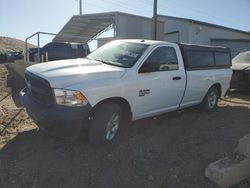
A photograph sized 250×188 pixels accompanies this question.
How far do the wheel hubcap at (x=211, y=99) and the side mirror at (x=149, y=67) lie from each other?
284cm

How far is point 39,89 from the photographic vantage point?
16.4 feet

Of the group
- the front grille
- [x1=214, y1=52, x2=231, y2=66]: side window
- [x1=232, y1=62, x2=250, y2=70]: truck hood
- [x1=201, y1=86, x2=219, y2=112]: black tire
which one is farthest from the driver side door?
Answer: [x1=232, y1=62, x2=250, y2=70]: truck hood

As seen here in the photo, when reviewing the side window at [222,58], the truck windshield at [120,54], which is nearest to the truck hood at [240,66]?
the side window at [222,58]

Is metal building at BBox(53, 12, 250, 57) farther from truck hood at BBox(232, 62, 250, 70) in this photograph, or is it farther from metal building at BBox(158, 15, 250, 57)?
truck hood at BBox(232, 62, 250, 70)

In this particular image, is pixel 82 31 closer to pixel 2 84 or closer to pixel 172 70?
pixel 2 84

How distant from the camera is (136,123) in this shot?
6.63 metres

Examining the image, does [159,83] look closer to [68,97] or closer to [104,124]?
[104,124]

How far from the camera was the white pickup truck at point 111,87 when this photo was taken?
4672mm

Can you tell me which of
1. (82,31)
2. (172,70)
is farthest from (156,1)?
(172,70)

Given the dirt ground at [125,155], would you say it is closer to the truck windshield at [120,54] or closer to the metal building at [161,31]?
the truck windshield at [120,54]

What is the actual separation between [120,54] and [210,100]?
134 inches

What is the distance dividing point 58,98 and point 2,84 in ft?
29.0

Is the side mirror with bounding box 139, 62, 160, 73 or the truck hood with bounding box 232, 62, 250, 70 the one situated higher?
the side mirror with bounding box 139, 62, 160, 73

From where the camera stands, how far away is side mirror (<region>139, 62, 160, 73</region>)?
18.9 ft
